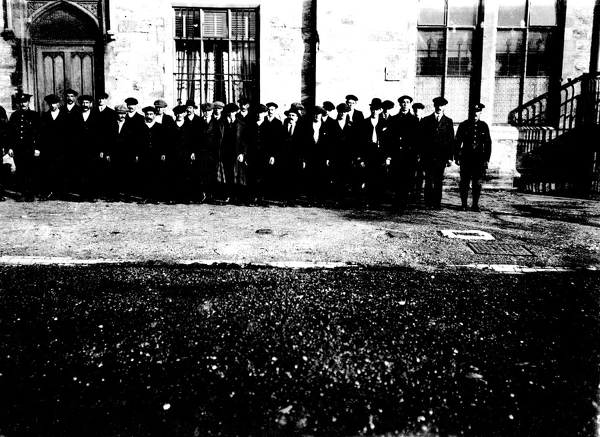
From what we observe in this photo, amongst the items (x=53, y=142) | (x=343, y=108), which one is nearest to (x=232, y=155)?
(x=343, y=108)

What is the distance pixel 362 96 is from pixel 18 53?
7.69 metres

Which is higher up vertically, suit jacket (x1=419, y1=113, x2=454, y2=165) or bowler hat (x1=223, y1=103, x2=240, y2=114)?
bowler hat (x1=223, y1=103, x2=240, y2=114)

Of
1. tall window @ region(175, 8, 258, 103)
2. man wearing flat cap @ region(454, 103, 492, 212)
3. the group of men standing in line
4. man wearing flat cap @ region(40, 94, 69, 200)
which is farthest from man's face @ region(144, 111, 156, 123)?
man wearing flat cap @ region(454, 103, 492, 212)

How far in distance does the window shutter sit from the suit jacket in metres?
5.53

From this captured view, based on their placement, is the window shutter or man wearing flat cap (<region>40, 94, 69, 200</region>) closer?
man wearing flat cap (<region>40, 94, 69, 200</region>)

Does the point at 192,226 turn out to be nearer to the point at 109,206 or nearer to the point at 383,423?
the point at 109,206

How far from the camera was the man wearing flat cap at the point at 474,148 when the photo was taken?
32.0 feet

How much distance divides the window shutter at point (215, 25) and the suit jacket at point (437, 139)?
218 inches

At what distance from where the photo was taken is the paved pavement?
20.5 feet

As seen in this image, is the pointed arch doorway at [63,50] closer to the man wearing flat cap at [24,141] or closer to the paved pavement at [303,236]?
the man wearing flat cap at [24,141]

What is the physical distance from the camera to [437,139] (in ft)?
32.6

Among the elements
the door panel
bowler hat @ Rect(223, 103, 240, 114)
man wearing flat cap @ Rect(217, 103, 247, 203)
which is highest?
the door panel

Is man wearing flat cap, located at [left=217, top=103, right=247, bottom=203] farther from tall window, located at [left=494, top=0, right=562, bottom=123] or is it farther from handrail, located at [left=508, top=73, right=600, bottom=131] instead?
handrail, located at [left=508, top=73, right=600, bottom=131]

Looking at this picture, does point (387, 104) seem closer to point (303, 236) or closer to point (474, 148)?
point (474, 148)
